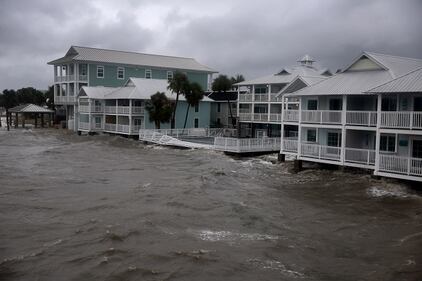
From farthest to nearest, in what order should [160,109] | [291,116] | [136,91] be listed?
[136,91] < [160,109] < [291,116]

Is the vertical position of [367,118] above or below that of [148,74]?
below

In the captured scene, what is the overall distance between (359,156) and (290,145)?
6235mm

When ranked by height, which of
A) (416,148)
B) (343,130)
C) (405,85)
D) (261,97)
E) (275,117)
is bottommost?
(416,148)

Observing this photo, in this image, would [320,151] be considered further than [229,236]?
Yes

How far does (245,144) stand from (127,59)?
39311 mm

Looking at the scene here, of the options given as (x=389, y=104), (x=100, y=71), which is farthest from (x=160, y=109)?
(x=389, y=104)

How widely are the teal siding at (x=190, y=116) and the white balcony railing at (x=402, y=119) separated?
34.1 meters

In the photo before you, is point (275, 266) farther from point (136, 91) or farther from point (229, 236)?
point (136, 91)

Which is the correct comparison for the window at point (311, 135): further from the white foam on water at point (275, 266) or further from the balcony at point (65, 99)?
the balcony at point (65, 99)

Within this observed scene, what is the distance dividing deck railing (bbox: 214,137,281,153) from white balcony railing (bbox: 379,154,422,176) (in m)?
15.3

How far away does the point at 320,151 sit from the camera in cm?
2927

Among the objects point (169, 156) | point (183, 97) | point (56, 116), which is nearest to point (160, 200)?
point (169, 156)

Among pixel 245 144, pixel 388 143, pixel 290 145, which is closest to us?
pixel 388 143

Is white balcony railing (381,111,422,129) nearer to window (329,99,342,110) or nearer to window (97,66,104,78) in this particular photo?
window (329,99,342,110)
